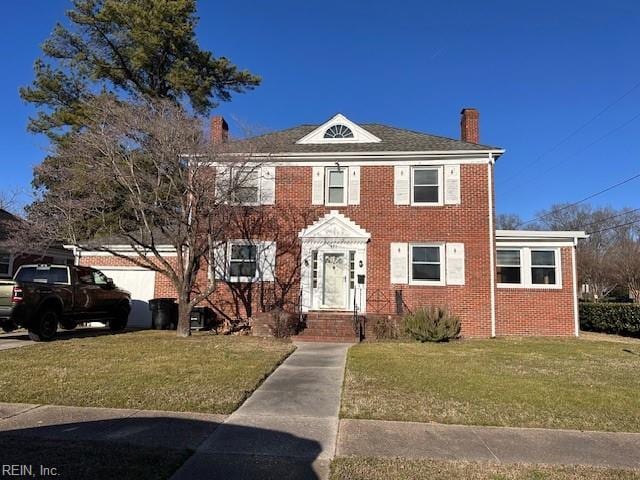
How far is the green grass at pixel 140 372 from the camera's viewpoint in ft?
20.7

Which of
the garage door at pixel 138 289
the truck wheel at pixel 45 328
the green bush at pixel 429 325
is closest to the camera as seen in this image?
the truck wheel at pixel 45 328

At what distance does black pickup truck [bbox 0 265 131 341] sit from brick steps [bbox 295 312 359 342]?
6.23 metres

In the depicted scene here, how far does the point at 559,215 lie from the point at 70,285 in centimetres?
5695

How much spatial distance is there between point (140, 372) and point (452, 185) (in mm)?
11842

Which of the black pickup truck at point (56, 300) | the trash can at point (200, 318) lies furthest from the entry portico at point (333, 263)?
the black pickup truck at point (56, 300)

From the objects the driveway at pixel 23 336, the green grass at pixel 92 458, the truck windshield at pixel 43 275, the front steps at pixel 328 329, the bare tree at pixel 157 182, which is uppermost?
the bare tree at pixel 157 182

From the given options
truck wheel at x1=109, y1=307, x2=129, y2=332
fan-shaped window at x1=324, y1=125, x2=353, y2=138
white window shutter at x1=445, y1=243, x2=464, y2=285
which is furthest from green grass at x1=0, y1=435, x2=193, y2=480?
fan-shaped window at x1=324, y1=125, x2=353, y2=138

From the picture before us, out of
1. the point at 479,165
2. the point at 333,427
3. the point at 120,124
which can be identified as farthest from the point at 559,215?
the point at 333,427

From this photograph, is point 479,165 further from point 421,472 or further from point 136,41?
point 136,41

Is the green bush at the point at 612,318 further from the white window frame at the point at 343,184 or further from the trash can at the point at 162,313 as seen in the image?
the trash can at the point at 162,313

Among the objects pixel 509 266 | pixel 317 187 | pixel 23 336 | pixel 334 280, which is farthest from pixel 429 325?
pixel 23 336

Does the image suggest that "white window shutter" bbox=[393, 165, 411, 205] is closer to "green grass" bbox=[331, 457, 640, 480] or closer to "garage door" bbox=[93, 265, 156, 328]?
"garage door" bbox=[93, 265, 156, 328]

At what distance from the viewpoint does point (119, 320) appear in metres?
15.6

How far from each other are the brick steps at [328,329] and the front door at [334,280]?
1235 millimetres
